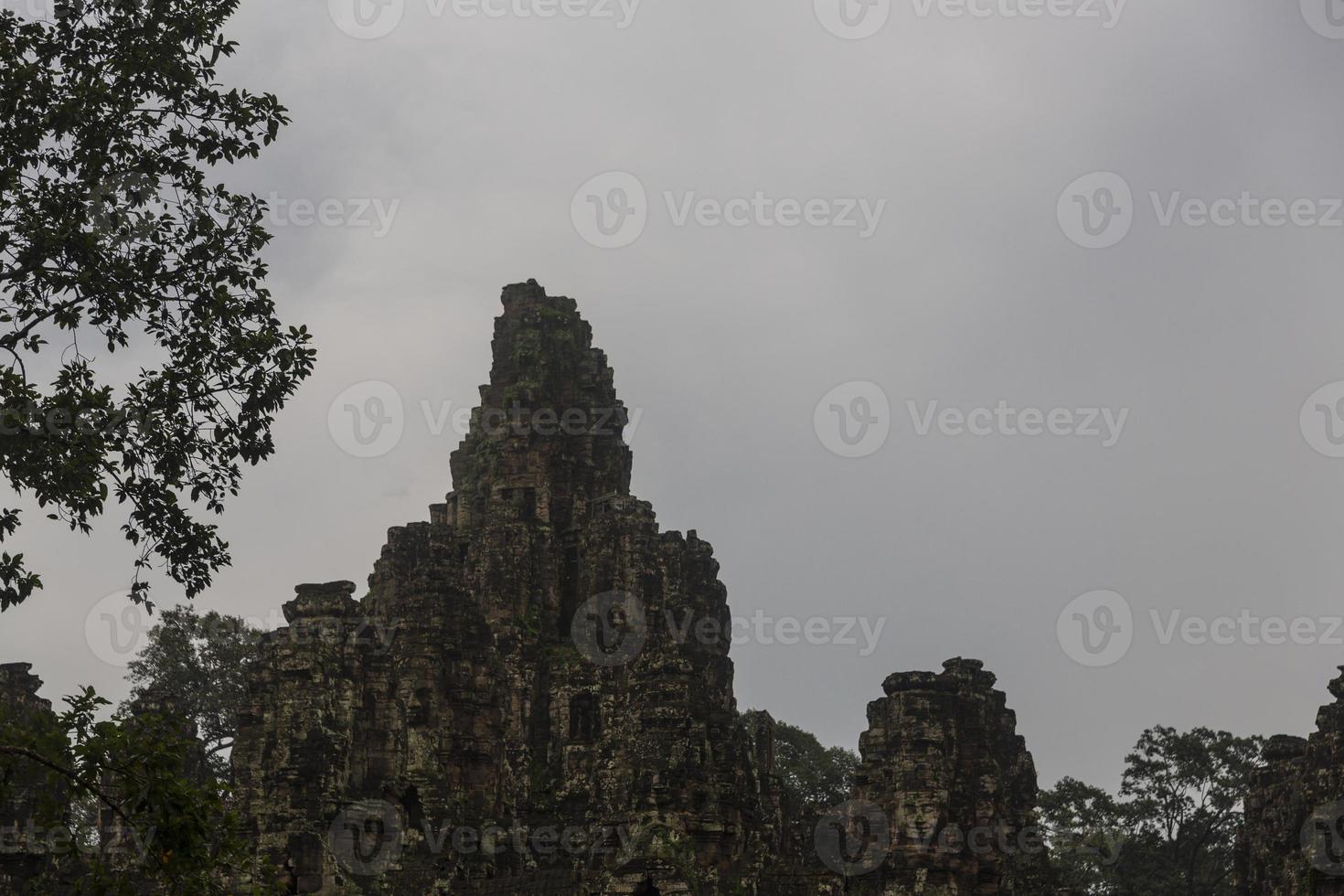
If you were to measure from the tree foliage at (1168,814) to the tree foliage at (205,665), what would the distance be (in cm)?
3760

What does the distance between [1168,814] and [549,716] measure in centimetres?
3868

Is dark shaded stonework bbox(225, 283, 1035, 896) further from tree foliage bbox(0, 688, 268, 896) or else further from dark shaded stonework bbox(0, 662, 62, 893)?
tree foliage bbox(0, 688, 268, 896)

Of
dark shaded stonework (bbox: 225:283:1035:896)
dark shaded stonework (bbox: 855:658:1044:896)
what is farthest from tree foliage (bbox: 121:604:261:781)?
dark shaded stonework (bbox: 855:658:1044:896)

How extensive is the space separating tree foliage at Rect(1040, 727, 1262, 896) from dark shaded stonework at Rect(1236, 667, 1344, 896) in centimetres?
2164

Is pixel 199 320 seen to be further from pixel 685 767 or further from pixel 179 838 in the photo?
pixel 685 767

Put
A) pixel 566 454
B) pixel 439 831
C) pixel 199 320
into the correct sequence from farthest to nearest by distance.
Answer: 1. pixel 566 454
2. pixel 439 831
3. pixel 199 320

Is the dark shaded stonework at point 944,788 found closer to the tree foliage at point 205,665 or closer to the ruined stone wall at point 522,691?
the ruined stone wall at point 522,691

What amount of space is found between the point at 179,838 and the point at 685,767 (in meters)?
19.9

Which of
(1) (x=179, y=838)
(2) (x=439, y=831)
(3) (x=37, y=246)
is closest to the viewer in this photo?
(1) (x=179, y=838)

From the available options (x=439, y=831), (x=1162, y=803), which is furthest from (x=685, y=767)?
(x=1162, y=803)

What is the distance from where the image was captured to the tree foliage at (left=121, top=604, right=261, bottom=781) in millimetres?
74875

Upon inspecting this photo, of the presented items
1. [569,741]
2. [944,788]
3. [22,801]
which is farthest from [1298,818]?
[22,801]

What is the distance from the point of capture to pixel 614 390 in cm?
6369

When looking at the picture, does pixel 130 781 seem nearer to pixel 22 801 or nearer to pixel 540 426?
pixel 22 801
